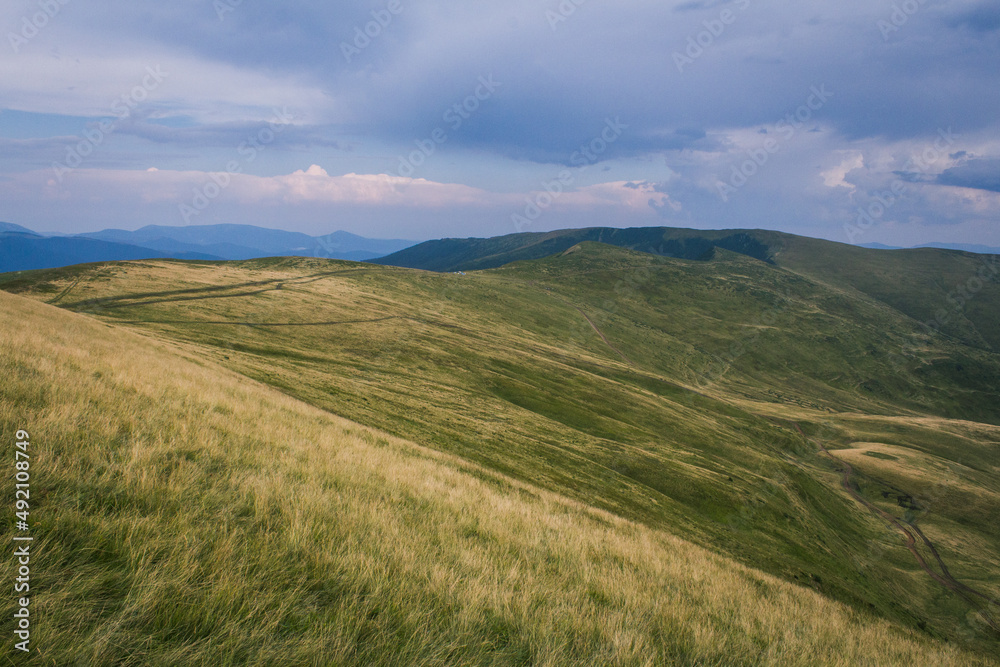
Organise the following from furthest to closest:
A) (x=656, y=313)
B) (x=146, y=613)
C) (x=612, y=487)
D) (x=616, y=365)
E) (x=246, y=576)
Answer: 1. (x=656, y=313)
2. (x=616, y=365)
3. (x=612, y=487)
4. (x=246, y=576)
5. (x=146, y=613)

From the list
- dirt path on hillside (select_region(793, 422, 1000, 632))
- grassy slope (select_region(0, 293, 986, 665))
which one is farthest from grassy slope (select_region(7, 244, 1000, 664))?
grassy slope (select_region(0, 293, 986, 665))

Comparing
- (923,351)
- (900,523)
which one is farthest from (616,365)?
(923,351)

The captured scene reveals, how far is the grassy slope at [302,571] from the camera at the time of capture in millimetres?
3479

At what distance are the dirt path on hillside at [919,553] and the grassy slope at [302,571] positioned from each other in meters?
53.4

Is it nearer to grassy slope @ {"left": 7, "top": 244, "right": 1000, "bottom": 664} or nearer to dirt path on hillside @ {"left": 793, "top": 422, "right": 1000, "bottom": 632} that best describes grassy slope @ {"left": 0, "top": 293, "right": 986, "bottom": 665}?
grassy slope @ {"left": 7, "top": 244, "right": 1000, "bottom": 664}

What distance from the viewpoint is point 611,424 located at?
5112cm

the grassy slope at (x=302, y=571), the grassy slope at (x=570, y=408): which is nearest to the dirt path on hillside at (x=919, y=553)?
the grassy slope at (x=570, y=408)

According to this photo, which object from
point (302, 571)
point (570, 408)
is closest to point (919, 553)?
point (570, 408)

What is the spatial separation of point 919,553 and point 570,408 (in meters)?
45.6

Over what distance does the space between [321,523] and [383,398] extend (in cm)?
2998

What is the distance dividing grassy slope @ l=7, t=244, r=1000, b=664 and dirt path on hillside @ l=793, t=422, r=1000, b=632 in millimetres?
1394

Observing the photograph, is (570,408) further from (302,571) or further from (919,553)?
(302,571)

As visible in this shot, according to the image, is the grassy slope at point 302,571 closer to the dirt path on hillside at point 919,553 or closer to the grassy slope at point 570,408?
the grassy slope at point 570,408

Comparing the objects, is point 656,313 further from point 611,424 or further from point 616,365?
point 611,424
